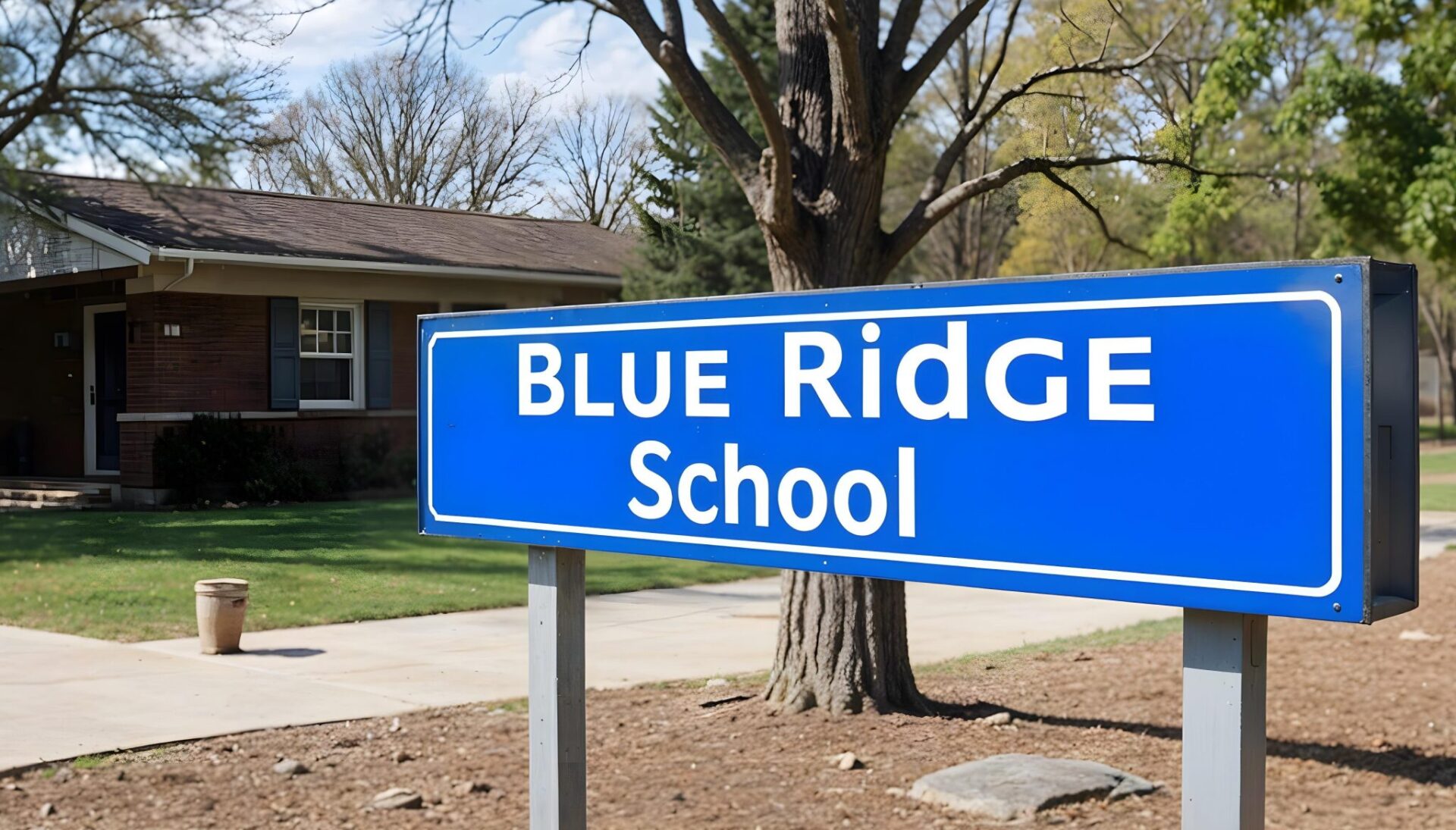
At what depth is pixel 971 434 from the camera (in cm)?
271

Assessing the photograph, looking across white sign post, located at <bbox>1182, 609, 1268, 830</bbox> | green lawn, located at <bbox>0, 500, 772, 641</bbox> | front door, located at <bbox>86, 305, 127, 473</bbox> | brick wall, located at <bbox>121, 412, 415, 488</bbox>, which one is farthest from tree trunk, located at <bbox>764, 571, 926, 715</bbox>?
front door, located at <bbox>86, 305, 127, 473</bbox>

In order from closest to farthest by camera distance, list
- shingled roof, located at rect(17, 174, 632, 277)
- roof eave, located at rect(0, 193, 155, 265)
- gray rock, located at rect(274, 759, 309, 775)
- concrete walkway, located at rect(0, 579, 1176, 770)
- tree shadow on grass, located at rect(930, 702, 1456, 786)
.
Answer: roof eave, located at rect(0, 193, 155, 265) < shingled roof, located at rect(17, 174, 632, 277) < gray rock, located at rect(274, 759, 309, 775) < tree shadow on grass, located at rect(930, 702, 1456, 786) < concrete walkway, located at rect(0, 579, 1176, 770)

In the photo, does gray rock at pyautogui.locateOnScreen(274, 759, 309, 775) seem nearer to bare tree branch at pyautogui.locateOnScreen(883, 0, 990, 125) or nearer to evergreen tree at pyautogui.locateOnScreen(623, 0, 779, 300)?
bare tree branch at pyautogui.locateOnScreen(883, 0, 990, 125)

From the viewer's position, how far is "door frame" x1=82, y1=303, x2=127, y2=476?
1452cm

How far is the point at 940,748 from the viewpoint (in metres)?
6.46

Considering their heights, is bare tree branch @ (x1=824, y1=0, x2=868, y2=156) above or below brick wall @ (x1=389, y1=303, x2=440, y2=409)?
above

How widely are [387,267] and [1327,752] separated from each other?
16.0ft

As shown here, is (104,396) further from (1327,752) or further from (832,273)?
(1327,752)

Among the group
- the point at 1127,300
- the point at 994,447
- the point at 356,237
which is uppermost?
the point at 356,237

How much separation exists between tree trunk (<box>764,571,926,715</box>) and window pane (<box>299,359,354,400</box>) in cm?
545

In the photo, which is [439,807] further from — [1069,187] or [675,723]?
[1069,187]

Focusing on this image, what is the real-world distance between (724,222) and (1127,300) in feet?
65.8

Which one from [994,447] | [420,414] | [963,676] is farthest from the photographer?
[963,676]

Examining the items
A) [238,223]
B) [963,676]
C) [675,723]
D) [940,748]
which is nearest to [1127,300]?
[238,223]
